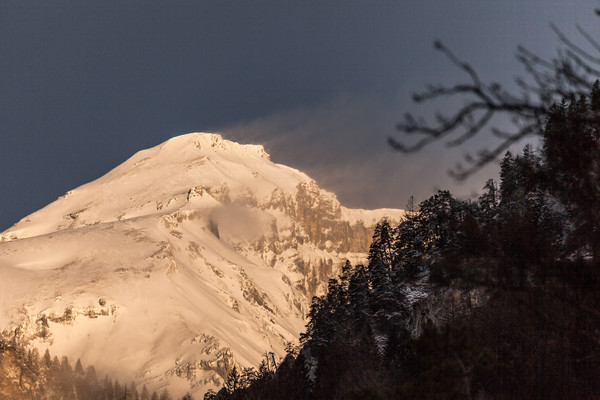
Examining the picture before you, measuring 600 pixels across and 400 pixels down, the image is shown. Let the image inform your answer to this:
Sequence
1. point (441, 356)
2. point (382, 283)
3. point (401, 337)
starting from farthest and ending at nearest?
point (382, 283)
point (401, 337)
point (441, 356)

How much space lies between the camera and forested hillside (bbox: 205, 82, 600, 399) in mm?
6578

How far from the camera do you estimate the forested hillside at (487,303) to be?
6578 mm

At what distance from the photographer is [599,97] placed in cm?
603

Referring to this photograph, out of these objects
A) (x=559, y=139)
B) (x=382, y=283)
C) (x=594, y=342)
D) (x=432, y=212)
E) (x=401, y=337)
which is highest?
(x=432, y=212)

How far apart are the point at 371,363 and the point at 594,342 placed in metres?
58.6

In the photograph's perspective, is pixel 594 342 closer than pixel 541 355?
Yes

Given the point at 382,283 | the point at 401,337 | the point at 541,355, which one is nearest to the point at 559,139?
the point at 541,355

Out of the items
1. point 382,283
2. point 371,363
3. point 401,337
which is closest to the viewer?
point 371,363

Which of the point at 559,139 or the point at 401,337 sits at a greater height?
the point at 401,337

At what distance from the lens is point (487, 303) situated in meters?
48.9

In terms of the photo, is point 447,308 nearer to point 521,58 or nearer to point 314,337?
point 314,337

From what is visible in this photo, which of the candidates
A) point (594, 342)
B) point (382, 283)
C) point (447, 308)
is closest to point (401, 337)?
point (447, 308)

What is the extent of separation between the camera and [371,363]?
63.2 metres

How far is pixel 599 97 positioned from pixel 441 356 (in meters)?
32.0
